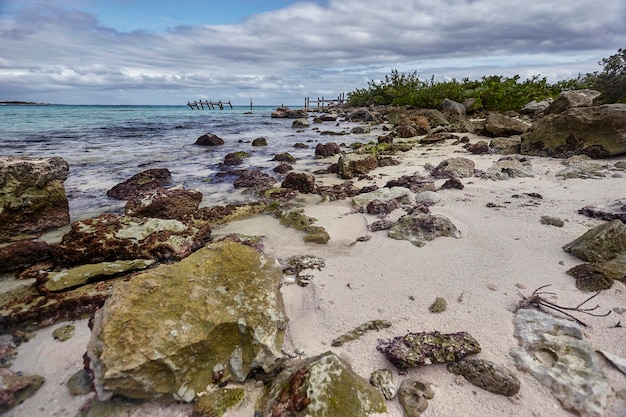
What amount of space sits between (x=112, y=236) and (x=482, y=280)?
4.88 metres

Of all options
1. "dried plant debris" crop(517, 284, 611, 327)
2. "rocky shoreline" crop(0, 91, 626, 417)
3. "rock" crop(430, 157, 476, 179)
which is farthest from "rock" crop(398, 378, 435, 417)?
"rock" crop(430, 157, 476, 179)

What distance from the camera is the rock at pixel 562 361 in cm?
221

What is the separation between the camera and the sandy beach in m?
2.38

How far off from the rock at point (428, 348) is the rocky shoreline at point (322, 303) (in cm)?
2

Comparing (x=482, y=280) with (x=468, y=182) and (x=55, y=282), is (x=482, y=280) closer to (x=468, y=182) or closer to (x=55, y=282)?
(x=468, y=182)

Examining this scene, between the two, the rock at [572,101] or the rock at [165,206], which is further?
the rock at [572,101]

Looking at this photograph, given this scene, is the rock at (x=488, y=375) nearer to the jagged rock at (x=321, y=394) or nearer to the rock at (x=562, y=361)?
the rock at (x=562, y=361)

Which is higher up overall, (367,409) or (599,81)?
(599,81)

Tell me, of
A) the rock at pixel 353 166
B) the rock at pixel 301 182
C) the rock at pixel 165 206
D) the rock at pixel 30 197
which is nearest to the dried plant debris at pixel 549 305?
the rock at pixel 301 182

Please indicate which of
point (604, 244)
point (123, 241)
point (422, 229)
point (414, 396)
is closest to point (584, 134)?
point (604, 244)

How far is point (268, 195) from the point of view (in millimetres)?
7629

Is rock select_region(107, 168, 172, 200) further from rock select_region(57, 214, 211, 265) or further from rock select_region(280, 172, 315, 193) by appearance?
rock select_region(280, 172, 315, 193)

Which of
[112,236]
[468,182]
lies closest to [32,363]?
[112,236]

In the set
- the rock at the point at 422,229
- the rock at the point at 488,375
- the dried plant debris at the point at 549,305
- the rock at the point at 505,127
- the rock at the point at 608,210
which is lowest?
the rock at the point at 488,375
